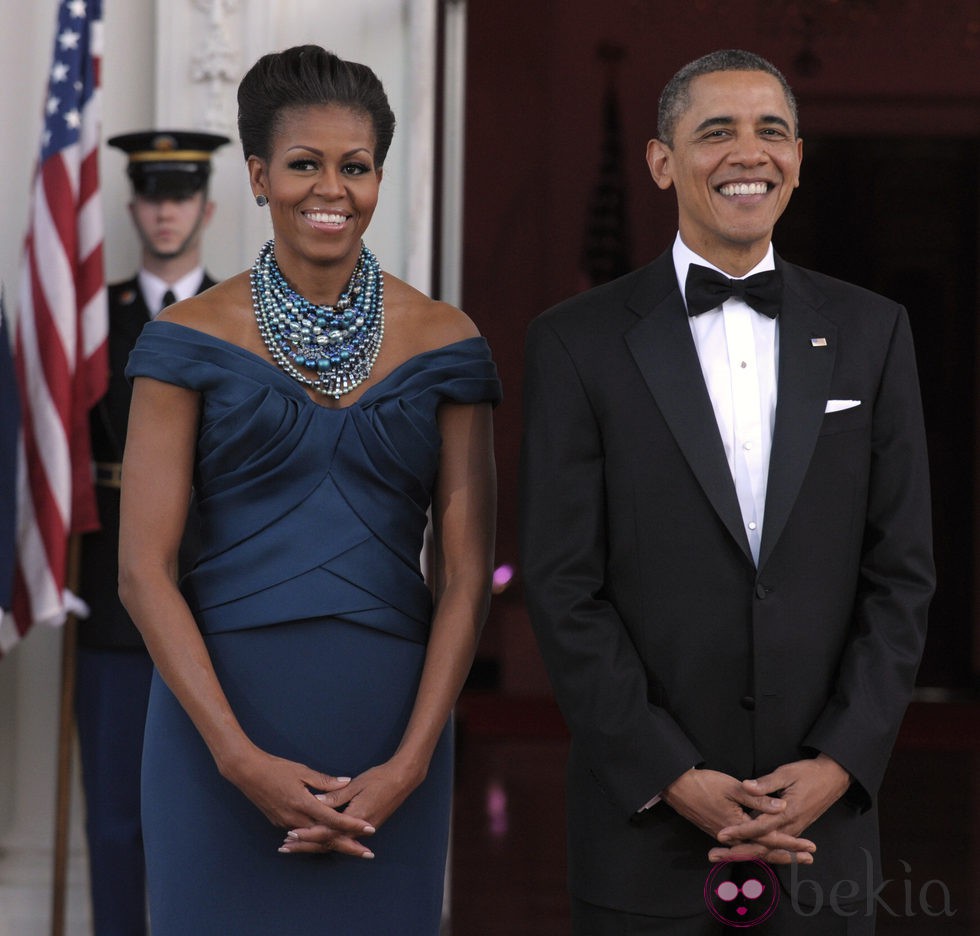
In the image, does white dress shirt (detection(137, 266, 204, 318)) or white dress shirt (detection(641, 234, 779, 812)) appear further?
white dress shirt (detection(137, 266, 204, 318))

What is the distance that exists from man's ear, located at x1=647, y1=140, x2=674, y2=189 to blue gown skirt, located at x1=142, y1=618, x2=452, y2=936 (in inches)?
30.3

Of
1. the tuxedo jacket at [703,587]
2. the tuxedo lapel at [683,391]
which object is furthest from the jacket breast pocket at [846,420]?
the tuxedo lapel at [683,391]

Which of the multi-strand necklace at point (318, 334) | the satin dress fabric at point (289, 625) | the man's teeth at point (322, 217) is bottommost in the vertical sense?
the satin dress fabric at point (289, 625)

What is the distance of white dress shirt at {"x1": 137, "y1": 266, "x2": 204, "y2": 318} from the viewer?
3.93 meters

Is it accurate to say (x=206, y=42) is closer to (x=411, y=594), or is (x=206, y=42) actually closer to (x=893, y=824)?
(x=411, y=594)

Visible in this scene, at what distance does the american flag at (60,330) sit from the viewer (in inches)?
150

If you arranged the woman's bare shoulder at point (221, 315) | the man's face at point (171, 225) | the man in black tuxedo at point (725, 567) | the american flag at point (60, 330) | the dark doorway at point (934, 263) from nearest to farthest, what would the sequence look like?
the man in black tuxedo at point (725, 567)
the woman's bare shoulder at point (221, 315)
the american flag at point (60, 330)
the man's face at point (171, 225)
the dark doorway at point (934, 263)

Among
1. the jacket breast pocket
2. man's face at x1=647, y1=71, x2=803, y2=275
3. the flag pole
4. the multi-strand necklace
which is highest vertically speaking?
man's face at x1=647, y1=71, x2=803, y2=275

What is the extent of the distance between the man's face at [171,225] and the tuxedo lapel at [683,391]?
1.93 meters

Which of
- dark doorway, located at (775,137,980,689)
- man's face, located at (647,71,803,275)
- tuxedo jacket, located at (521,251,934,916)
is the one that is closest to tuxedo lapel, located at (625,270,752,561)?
tuxedo jacket, located at (521,251,934,916)

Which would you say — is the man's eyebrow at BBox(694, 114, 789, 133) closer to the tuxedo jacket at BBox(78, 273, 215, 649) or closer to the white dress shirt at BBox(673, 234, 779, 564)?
the white dress shirt at BBox(673, 234, 779, 564)

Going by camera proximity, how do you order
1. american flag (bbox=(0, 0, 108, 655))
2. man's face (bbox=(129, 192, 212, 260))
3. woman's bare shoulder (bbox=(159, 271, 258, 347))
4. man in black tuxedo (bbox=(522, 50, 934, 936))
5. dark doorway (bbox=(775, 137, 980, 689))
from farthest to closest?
dark doorway (bbox=(775, 137, 980, 689))
man's face (bbox=(129, 192, 212, 260))
american flag (bbox=(0, 0, 108, 655))
woman's bare shoulder (bbox=(159, 271, 258, 347))
man in black tuxedo (bbox=(522, 50, 934, 936))

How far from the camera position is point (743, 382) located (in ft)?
7.35

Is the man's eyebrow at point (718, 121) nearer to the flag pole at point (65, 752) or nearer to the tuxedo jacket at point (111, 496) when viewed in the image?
the tuxedo jacket at point (111, 496)
